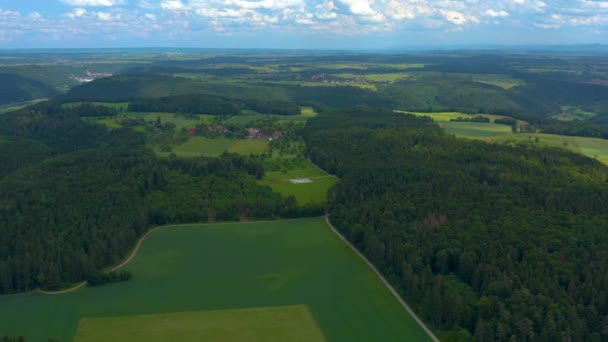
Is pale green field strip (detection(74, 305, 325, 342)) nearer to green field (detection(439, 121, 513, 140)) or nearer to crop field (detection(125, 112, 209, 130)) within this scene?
green field (detection(439, 121, 513, 140))

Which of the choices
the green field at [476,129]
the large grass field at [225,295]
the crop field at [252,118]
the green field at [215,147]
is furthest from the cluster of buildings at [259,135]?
the large grass field at [225,295]

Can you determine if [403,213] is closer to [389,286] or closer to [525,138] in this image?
[389,286]

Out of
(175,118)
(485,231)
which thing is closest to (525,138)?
(485,231)

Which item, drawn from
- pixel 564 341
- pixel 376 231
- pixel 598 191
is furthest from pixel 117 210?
pixel 598 191

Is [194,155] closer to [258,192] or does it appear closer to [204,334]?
[258,192]

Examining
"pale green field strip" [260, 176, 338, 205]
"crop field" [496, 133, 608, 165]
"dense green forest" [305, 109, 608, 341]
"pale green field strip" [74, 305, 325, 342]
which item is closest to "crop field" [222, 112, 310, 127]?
"dense green forest" [305, 109, 608, 341]

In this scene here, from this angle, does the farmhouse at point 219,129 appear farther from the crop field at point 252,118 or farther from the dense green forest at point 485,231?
the dense green forest at point 485,231
